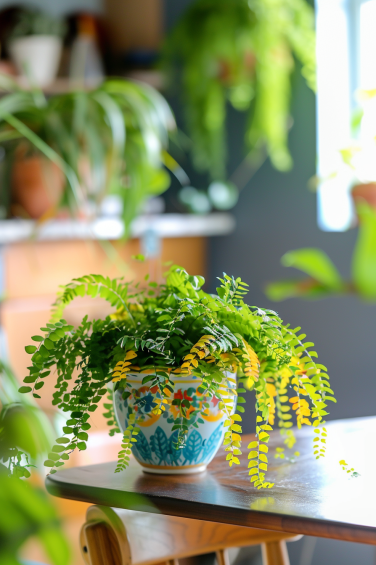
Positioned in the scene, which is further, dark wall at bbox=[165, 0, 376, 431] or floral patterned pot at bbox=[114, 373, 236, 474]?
dark wall at bbox=[165, 0, 376, 431]

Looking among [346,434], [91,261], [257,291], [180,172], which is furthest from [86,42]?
[346,434]

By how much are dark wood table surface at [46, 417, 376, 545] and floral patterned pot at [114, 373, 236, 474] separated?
2cm

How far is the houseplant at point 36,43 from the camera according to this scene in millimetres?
2248

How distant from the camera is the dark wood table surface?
0.66 metres

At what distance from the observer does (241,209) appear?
2.64 m

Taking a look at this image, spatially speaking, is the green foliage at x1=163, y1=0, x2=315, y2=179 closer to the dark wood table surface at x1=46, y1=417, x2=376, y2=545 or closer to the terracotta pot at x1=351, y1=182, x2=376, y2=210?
the terracotta pot at x1=351, y1=182, x2=376, y2=210

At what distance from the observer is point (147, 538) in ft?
2.62

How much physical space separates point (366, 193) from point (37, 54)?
3.87 ft

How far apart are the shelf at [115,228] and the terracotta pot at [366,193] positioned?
633 mm

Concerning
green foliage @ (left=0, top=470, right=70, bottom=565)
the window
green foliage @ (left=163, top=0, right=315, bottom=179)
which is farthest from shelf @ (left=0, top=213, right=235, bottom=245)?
green foliage @ (left=0, top=470, right=70, bottom=565)

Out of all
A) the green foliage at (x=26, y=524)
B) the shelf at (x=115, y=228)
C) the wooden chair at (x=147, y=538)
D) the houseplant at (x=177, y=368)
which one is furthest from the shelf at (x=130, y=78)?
the green foliage at (x=26, y=524)

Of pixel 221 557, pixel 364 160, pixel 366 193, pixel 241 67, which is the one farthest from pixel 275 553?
pixel 241 67

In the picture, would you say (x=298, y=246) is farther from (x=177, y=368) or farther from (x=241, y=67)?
(x=177, y=368)

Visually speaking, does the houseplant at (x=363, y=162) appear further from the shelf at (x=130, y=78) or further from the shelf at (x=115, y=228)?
the shelf at (x=130, y=78)
